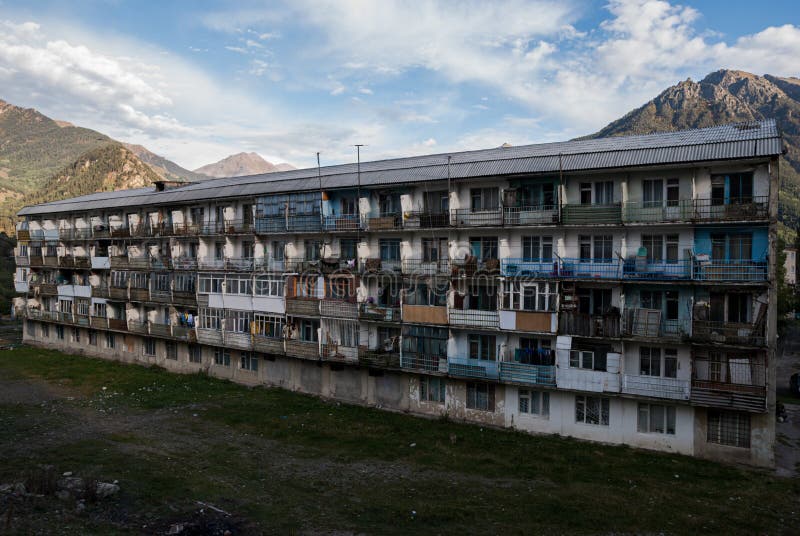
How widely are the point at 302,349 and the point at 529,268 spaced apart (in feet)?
54.1

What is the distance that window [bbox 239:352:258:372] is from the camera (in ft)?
133

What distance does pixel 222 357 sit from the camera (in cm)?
4262

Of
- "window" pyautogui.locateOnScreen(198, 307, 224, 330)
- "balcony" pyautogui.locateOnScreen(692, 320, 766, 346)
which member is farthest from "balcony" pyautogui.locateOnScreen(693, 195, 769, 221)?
"window" pyautogui.locateOnScreen(198, 307, 224, 330)

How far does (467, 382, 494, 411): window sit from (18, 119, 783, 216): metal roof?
39.2 feet

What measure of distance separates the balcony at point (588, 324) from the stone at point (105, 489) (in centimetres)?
2119

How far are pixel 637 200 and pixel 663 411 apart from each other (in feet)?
34.2

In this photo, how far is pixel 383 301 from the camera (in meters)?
34.3

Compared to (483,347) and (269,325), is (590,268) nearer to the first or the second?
(483,347)

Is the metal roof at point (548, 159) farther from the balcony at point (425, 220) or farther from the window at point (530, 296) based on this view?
the window at point (530, 296)

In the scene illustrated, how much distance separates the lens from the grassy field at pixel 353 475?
18.6 metres

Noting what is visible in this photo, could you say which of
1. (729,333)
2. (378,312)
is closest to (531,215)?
(729,333)

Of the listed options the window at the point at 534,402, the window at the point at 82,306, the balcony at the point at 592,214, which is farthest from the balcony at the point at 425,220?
the window at the point at 82,306

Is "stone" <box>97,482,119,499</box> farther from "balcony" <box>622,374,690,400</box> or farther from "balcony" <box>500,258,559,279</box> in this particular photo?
"balcony" <box>622,374,690,400</box>

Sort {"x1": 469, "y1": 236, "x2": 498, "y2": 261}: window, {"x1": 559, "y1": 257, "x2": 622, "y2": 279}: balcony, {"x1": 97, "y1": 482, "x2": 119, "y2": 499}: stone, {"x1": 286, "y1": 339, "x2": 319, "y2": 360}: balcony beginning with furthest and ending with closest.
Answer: {"x1": 286, "y1": 339, "x2": 319, "y2": 360}: balcony < {"x1": 469, "y1": 236, "x2": 498, "y2": 261}: window < {"x1": 559, "y1": 257, "x2": 622, "y2": 279}: balcony < {"x1": 97, "y1": 482, "x2": 119, "y2": 499}: stone
